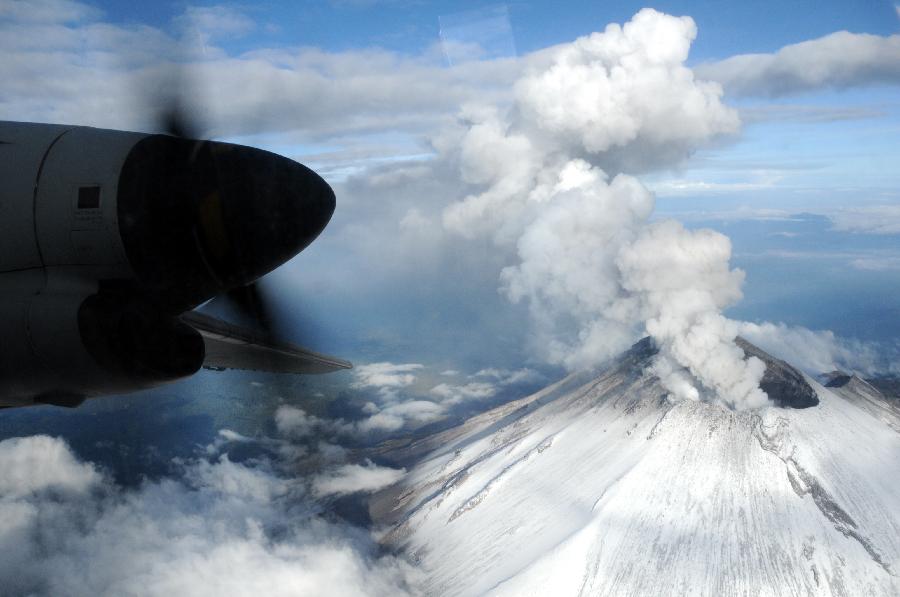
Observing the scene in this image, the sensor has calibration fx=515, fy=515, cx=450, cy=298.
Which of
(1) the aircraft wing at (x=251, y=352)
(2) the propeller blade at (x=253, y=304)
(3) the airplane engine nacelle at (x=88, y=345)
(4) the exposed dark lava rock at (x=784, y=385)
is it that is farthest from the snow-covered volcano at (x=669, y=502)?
(3) the airplane engine nacelle at (x=88, y=345)

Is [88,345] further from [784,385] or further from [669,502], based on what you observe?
[784,385]

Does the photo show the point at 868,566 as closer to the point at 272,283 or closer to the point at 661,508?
the point at 661,508

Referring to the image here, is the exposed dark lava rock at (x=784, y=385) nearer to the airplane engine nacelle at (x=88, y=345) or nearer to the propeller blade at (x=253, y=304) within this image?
the propeller blade at (x=253, y=304)

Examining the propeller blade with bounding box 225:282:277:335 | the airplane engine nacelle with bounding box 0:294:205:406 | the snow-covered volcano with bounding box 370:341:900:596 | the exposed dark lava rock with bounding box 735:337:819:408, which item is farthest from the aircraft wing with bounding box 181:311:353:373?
the exposed dark lava rock with bounding box 735:337:819:408

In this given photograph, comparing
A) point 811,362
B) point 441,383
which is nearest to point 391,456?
point 441,383

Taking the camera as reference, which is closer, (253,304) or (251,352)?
(253,304)

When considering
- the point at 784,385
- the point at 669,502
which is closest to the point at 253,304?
the point at 669,502

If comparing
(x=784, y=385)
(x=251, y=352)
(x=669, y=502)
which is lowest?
(x=669, y=502)
